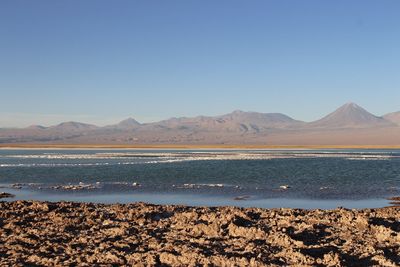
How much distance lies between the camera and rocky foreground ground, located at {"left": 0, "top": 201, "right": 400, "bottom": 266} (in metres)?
12.1

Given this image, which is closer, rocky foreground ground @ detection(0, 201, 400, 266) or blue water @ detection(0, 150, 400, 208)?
rocky foreground ground @ detection(0, 201, 400, 266)

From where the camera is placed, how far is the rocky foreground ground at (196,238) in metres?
12.1

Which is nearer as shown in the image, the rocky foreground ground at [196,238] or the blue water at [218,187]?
the rocky foreground ground at [196,238]

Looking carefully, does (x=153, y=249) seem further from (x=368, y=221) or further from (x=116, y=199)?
(x=116, y=199)

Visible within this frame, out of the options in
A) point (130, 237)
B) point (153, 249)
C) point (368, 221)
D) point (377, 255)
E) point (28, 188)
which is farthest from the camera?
point (28, 188)

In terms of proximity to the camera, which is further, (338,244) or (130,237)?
(130,237)

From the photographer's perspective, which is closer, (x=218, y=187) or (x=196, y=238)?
(x=196, y=238)

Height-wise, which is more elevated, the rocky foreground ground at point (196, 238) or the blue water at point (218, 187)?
the rocky foreground ground at point (196, 238)

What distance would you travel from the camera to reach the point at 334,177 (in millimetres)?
41250

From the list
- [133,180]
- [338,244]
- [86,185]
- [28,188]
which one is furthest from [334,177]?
[338,244]

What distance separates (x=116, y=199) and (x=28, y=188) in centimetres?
919

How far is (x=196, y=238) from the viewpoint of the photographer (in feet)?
47.8

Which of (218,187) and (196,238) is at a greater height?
(196,238)

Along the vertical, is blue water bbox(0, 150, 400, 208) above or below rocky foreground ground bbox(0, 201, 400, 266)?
below
